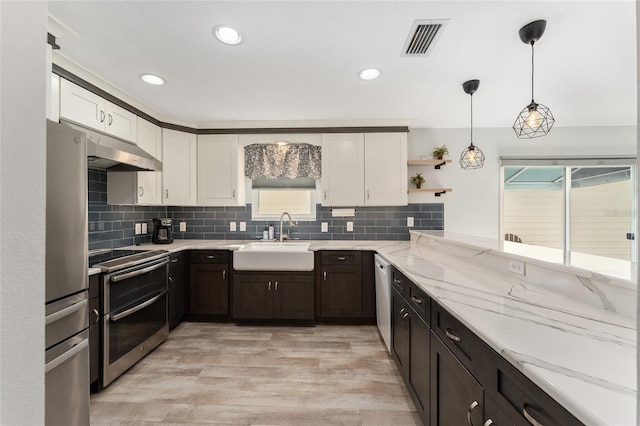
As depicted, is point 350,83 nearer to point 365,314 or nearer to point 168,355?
point 365,314

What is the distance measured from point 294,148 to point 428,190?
5.80ft

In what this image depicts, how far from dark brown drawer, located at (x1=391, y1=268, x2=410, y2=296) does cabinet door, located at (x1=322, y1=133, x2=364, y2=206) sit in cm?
130

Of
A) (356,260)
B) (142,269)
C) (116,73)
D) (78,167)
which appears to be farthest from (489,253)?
(116,73)

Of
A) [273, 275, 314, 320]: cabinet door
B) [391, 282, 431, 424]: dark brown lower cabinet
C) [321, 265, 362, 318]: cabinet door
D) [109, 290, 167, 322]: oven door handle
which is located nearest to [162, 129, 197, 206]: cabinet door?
[109, 290, 167, 322]: oven door handle

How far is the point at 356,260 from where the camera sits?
2.96 m

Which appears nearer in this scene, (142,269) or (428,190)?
(142,269)

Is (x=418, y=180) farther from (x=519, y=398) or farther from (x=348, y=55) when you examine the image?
(x=519, y=398)

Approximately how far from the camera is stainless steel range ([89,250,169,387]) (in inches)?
73.8

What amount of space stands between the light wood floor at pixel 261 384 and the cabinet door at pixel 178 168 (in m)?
1.52

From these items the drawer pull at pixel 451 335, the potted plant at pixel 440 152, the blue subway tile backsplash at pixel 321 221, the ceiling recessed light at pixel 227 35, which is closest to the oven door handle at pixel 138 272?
the blue subway tile backsplash at pixel 321 221

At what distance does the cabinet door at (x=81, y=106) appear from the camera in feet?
6.45

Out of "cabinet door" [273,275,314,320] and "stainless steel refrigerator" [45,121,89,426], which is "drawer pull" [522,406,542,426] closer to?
A: "stainless steel refrigerator" [45,121,89,426]

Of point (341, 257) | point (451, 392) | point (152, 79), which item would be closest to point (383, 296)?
point (341, 257)

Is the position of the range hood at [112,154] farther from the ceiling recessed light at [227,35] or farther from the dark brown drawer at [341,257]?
the dark brown drawer at [341,257]
